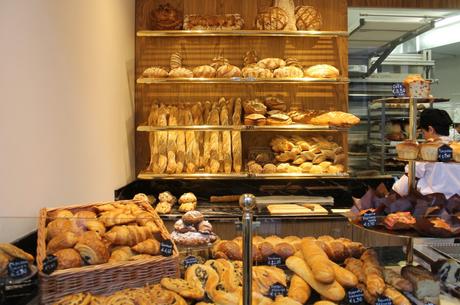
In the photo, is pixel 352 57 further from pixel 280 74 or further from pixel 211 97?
pixel 211 97

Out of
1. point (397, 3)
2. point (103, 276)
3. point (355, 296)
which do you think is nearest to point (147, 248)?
point (103, 276)

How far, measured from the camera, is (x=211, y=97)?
12.8 ft

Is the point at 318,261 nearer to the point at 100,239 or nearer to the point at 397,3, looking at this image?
the point at 100,239

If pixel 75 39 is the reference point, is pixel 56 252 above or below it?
below

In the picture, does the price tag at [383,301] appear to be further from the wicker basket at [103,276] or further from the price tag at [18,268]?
the price tag at [18,268]

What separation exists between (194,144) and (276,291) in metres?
2.30

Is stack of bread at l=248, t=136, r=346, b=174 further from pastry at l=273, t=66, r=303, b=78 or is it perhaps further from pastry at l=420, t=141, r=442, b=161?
pastry at l=420, t=141, r=442, b=161

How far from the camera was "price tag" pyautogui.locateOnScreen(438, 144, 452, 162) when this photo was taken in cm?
163

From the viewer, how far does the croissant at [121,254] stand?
1513 mm

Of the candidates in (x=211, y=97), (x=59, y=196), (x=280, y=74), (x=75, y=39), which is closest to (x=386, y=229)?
(x=59, y=196)

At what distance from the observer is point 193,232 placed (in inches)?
68.5

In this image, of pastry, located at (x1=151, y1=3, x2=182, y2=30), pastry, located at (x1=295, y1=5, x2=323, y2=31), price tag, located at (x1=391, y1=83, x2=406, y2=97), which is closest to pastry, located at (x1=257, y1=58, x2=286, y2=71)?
pastry, located at (x1=295, y1=5, x2=323, y2=31)

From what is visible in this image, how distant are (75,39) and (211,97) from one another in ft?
5.48

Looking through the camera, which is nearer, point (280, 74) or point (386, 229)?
point (386, 229)
